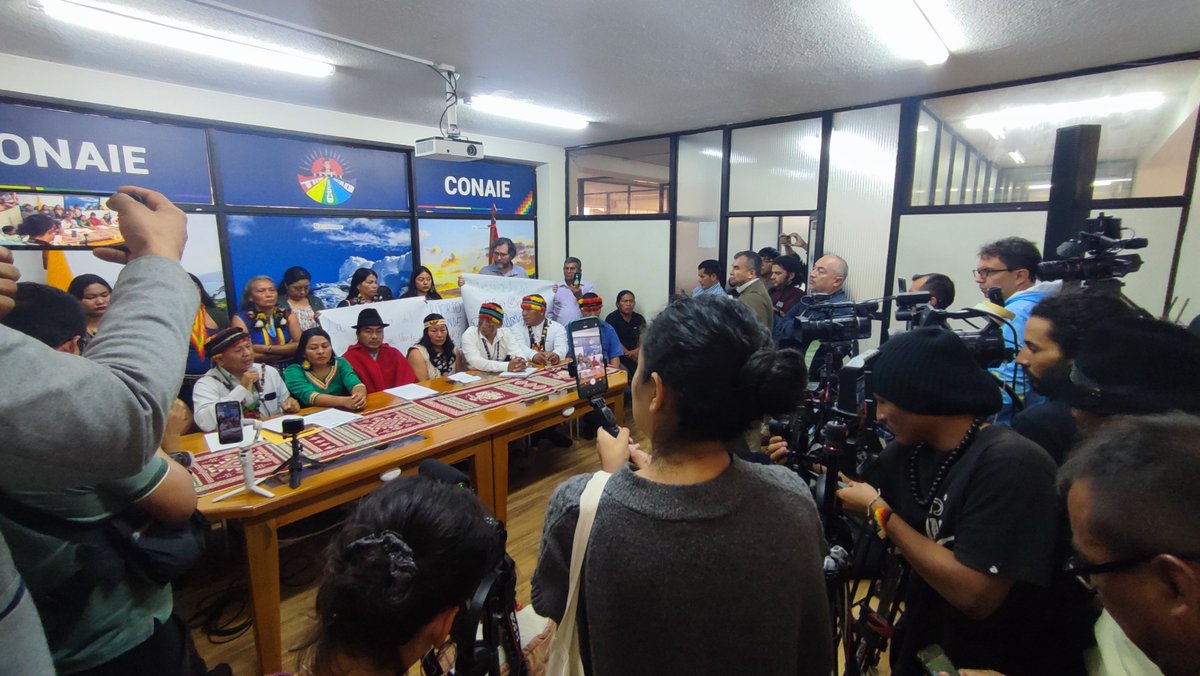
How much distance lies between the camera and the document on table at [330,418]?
246 centimetres

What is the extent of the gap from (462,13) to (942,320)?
2435 mm

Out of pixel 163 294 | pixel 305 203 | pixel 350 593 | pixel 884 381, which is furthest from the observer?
pixel 305 203

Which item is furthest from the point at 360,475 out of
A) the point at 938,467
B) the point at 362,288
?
the point at 362,288

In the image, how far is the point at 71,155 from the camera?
3281 millimetres

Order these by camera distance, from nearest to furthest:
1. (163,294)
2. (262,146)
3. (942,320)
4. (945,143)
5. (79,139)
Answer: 1. (163,294)
2. (942,320)
3. (79,139)
4. (945,143)
5. (262,146)

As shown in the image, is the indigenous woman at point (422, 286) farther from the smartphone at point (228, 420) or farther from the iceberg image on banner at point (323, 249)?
the smartphone at point (228, 420)

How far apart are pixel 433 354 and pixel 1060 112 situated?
4.65 metres

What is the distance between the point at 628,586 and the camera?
732 mm

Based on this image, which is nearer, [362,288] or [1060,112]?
[1060,112]

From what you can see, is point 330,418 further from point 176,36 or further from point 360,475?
point 176,36

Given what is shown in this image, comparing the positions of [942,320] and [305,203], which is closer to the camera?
[942,320]

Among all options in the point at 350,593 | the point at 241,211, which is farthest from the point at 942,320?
the point at 241,211

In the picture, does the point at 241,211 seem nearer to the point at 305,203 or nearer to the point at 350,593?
the point at 305,203

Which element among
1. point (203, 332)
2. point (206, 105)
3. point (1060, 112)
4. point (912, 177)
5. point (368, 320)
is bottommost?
point (203, 332)
